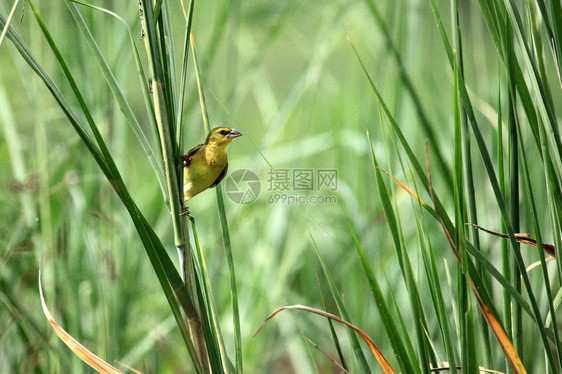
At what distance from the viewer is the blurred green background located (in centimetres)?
72

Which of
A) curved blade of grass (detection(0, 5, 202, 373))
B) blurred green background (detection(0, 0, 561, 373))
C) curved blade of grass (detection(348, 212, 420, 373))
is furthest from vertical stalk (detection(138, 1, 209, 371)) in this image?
blurred green background (detection(0, 0, 561, 373))

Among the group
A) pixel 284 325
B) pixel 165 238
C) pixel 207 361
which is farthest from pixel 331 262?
pixel 207 361

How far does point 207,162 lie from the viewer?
15.9 inches

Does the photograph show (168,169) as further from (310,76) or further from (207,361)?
(310,76)

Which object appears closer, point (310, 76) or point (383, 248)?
point (383, 248)

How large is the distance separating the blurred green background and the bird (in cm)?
16

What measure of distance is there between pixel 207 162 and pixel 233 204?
0.71ft

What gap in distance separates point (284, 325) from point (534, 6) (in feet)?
2.33

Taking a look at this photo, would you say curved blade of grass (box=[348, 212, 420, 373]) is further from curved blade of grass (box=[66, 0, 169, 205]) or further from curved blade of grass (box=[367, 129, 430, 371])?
curved blade of grass (box=[66, 0, 169, 205])

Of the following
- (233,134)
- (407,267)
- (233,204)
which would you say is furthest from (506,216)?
(233,204)

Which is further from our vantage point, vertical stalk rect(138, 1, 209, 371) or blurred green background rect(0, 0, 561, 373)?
blurred green background rect(0, 0, 561, 373)

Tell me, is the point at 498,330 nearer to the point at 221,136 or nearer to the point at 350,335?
the point at 350,335

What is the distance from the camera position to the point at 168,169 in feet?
1.10

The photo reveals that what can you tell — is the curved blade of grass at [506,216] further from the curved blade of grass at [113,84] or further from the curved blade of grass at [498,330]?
the curved blade of grass at [113,84]
